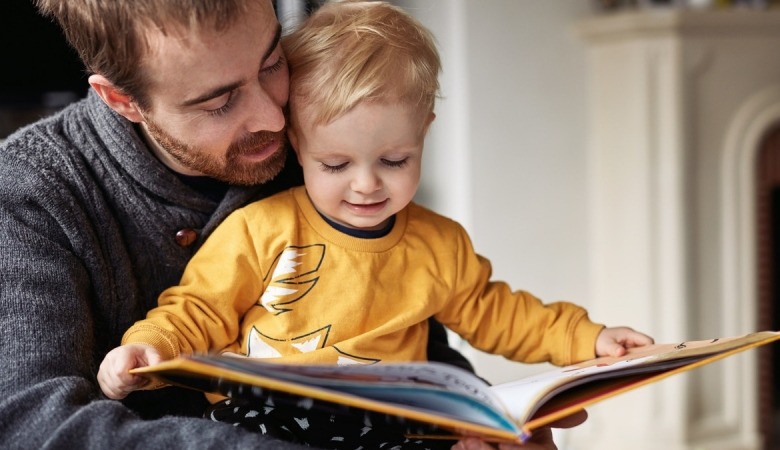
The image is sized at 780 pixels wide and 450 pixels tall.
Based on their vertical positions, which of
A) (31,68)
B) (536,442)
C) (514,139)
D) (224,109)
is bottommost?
(536,442)

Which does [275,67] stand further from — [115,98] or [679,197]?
[679,197]

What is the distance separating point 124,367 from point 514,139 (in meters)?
2.08

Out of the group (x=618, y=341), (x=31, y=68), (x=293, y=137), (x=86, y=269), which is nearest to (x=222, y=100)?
(x=293, y=137)

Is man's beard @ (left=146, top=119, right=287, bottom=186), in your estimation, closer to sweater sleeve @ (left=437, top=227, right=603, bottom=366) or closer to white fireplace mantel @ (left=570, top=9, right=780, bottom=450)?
sweater sleeve @ (left=437, top=227, right=603, bottom=366)

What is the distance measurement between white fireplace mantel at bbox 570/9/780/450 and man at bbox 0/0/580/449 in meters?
1.89

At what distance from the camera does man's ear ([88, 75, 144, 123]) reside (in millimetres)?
1096

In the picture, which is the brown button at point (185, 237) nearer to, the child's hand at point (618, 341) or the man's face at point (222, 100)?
the man's face at point (222, 100)

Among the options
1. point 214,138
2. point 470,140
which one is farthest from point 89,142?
point 470,140

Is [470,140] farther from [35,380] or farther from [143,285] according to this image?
[35,380]

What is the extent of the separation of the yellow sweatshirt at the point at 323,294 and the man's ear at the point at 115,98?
0.17 meters

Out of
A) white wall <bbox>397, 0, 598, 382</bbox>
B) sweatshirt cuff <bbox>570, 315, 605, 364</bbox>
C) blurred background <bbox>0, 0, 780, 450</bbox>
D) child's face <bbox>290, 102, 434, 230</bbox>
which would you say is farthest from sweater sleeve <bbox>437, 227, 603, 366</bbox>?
white wall <bbox>397, 0, 598, 382</bbox>

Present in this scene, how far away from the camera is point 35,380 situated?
895 millimetres

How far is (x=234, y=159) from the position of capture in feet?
3.71

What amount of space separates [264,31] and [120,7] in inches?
6.2
